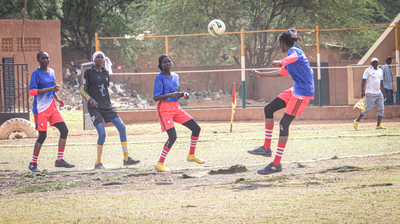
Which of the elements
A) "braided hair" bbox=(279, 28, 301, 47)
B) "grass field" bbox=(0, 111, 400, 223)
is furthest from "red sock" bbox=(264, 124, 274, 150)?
"braided hair" bbox=(279, 28, 301, 47)

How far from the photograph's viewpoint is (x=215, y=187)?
5445 millimetres

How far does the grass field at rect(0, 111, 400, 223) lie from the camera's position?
4066 millimetres

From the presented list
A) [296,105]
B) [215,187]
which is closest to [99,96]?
[215,187]

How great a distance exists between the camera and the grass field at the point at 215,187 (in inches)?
160

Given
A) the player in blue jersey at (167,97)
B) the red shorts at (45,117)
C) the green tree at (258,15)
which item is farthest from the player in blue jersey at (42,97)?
the green tree at (258,15)

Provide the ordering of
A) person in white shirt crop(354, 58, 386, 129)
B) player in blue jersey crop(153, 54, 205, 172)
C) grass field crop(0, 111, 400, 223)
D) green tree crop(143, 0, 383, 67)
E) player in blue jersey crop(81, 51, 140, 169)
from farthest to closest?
green tree crop(143, 0, 383, 67) → person in white shirt crop(354, 58, 386, 129) → player in blue jersey crop(81, 51, 140, 169) → player in blue jersey crop(153, 54, 205, 172) → grass field crop(0, 111, 400, 223)

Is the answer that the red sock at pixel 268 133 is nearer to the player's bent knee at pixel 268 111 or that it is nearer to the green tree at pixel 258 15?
the player's bent knee at pixel 268 111

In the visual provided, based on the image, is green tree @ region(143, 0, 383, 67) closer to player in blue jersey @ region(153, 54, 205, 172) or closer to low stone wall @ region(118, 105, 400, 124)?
low stone wall @ region(118, 105, 400, 124)

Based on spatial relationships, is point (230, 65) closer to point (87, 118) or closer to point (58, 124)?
point (87, 118)

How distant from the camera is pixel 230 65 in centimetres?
2030

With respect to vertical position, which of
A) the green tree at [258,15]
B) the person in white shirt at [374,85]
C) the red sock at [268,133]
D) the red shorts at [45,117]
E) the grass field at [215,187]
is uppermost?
the green tree at [258,15]

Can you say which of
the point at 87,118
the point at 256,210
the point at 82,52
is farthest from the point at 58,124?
the point at 82,52

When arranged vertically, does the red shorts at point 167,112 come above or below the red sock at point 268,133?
above

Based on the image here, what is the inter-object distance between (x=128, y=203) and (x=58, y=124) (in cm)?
339
